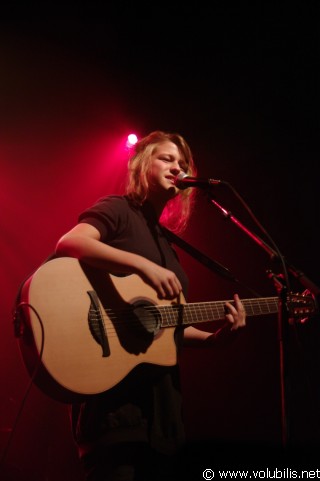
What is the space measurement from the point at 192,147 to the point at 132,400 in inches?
131

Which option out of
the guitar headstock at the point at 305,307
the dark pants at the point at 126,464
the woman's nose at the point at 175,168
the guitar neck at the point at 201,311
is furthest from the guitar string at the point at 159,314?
the woman's nose at the point at 175,168

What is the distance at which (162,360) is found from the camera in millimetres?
1657

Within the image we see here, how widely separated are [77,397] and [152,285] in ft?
1.83

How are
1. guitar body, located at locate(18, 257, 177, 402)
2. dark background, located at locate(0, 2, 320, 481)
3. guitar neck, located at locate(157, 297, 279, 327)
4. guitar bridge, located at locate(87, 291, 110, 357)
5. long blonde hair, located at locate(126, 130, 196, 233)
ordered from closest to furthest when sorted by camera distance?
guitar body, located at locate(18, 257, 177, 402) → guitar bridge, located at locate(87, 291, 110, 357) → guitar neck, located at locate(157, 297, 279, 327) → long blonde hair, located at locate(126, 130, 196, 233) → dark background, located at locate(0, 2, 320, 481)

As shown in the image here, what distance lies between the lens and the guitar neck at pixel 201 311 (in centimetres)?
181

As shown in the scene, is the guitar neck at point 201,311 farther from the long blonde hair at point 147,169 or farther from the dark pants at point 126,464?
the long blonde hair at point 147,169

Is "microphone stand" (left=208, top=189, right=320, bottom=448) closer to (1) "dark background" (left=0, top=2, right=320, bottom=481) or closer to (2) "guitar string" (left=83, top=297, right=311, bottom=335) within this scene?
(2) "guitar string" (left=83, top=297, right=311, bottom=335)

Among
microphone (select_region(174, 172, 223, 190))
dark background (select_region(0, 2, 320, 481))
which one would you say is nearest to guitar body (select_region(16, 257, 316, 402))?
microphone (select_region(174, 172, 223, 190))

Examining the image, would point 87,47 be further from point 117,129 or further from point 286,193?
point 286,193

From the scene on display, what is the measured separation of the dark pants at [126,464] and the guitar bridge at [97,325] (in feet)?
1.20

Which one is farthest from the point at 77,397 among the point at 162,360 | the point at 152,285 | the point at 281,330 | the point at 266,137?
the point at 266,137

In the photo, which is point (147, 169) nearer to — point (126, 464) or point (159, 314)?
point (159, 314)

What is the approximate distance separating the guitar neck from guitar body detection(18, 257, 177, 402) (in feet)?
0.24

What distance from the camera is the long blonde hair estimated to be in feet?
7.33
